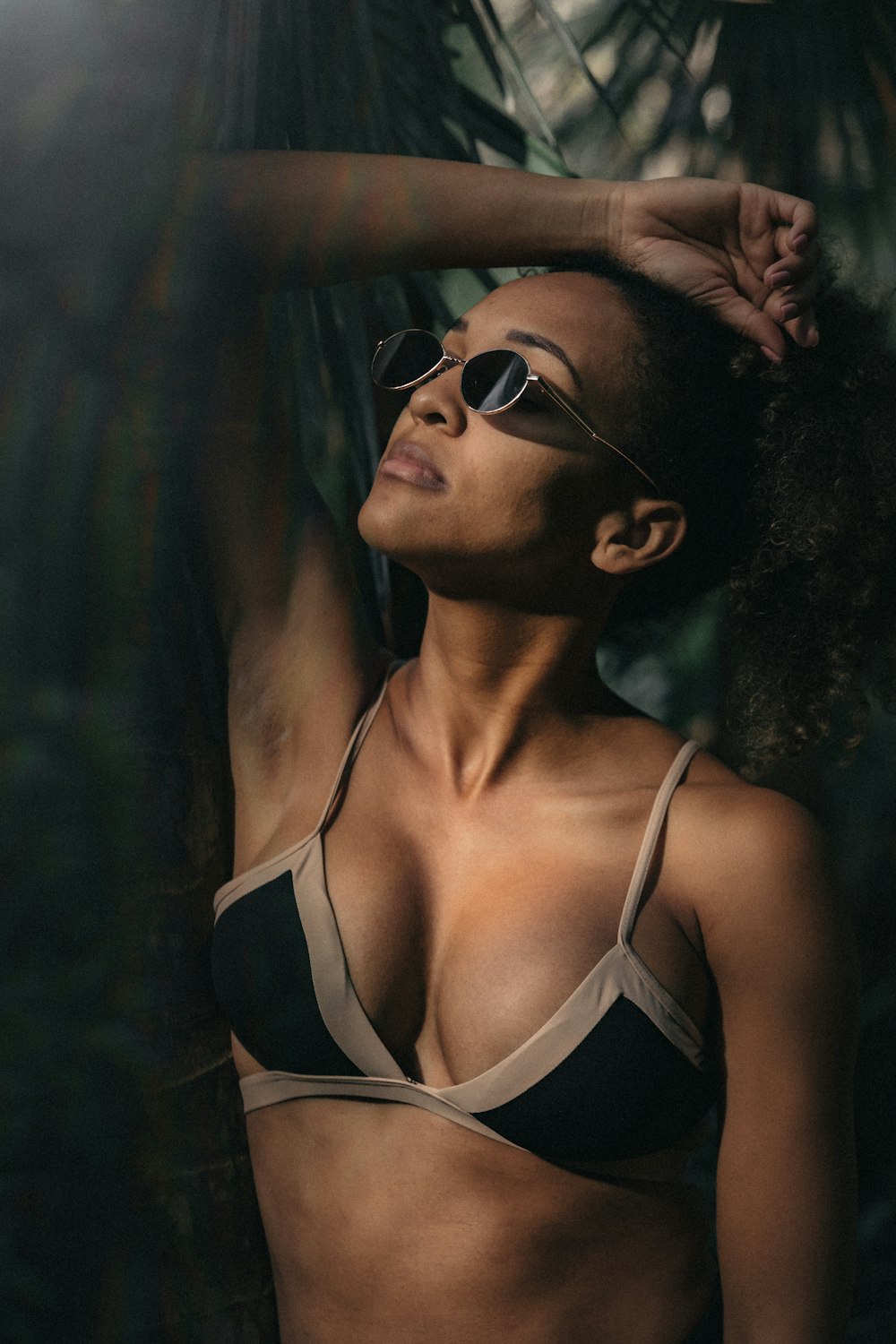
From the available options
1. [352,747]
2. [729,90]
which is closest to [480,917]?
[352,747]

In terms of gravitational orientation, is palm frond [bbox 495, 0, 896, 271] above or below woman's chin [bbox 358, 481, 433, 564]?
above

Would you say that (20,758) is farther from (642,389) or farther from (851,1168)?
(851,1168)

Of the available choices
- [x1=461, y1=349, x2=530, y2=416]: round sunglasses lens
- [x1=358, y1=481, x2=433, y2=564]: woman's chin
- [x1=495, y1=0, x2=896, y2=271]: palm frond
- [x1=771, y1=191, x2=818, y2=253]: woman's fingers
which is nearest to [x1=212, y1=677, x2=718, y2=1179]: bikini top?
[x1=358, y1=481, x2=433, y2=564]: woman's chin

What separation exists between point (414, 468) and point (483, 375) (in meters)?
0.08

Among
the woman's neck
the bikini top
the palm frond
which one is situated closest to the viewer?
the bikini top

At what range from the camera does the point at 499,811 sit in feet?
3.31

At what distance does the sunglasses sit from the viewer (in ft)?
3.00

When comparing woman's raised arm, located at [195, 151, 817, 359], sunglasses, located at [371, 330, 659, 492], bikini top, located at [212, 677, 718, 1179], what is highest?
woman's raised arm, located at [195, 151, 817, 359]

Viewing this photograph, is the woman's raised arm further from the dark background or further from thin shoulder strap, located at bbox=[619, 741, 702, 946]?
thin shoulder strap, located at bbox=[619, 741, 702, 946]

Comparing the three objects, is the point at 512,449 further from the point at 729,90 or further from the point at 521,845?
the point at 729,90

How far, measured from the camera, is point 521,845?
991mm

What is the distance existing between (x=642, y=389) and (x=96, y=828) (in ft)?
1.76

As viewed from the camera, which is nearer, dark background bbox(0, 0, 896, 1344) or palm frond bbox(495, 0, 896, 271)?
dark background bbox(0, 0, 896, 1344)

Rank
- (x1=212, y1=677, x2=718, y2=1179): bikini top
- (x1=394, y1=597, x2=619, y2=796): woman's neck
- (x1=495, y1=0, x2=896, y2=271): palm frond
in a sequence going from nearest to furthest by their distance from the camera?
(x1=212, y1=677, x2=718, y2=1179): bikini top < (x1=394, y1=597, x2=619, y2=796): woman's neck < (x1=495, y1=0, x2=896, y2=271): palm frond
